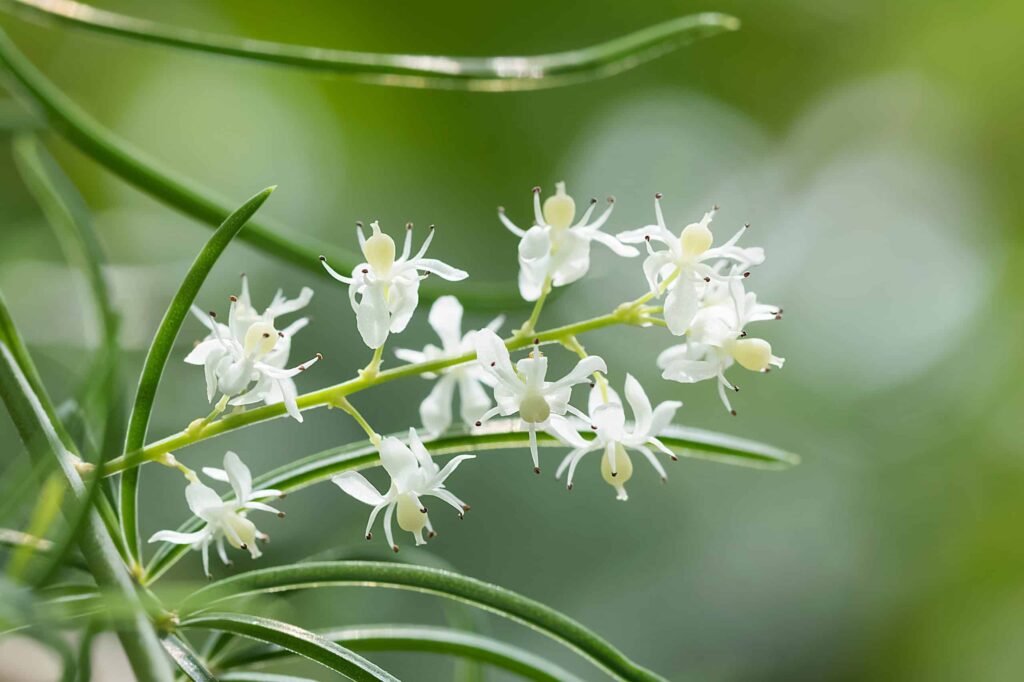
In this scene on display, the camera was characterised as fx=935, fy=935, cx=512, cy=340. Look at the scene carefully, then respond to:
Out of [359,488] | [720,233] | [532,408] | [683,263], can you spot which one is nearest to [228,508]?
[359,488]

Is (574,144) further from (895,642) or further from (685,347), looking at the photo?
(685,347)

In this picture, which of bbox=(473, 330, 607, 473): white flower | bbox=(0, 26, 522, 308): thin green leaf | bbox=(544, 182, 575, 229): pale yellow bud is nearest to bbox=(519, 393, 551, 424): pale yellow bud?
bbox=(473, 330, 607, 473): white flower

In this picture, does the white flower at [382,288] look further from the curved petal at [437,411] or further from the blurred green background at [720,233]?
the blurred green background at [720,233]

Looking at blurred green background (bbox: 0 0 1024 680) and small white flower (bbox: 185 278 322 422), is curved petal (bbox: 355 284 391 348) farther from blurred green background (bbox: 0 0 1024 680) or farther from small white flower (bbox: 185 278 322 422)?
blurred green background (bbox: 0 0 1024 680)

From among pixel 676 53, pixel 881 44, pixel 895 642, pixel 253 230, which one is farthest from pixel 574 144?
pixel 253 230

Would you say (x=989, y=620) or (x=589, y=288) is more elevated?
(x=589, y=288)

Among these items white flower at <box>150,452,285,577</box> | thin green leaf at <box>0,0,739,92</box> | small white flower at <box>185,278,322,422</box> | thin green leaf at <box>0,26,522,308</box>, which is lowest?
white flower at <box>150,452,285,577</box>

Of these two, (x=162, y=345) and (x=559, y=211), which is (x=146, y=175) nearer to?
(x=162, y=345)
